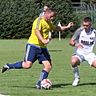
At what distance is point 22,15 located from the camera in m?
45.5

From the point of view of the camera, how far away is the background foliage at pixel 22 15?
44.8 metres

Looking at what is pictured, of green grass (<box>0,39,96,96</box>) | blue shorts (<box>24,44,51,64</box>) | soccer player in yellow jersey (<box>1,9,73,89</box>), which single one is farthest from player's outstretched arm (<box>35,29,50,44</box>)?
green grass (<box>0,39,96,96</box>)

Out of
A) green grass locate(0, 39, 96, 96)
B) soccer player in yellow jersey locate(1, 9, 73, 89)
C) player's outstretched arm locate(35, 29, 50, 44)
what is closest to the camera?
green grass locate(0, 39, 96, 96)

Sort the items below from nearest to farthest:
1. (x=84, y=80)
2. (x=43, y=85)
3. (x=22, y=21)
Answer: (x=43, y=85) → (x=84, y=80) → (x=22, y=21)

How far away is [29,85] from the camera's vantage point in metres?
12.4

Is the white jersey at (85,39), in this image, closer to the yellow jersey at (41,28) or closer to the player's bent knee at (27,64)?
the yellow jersey at (41,28)

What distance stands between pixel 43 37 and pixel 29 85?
1364 millimetres

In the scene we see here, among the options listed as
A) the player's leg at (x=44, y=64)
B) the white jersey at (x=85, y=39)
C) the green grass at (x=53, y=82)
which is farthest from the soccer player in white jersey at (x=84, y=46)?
the player's leg at (x=44, y=64)

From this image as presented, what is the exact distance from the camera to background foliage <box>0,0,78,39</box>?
1766 inches

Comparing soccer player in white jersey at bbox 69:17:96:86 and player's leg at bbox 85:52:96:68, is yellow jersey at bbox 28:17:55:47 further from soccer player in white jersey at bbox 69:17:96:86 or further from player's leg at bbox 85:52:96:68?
player's leg at bbox 85:52:96:68

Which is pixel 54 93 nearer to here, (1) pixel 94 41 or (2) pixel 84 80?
(1) pixel 94 41

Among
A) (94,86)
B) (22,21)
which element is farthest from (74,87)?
(22,21)

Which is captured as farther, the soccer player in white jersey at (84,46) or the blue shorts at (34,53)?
the soccer player in white jersey at (84,46)

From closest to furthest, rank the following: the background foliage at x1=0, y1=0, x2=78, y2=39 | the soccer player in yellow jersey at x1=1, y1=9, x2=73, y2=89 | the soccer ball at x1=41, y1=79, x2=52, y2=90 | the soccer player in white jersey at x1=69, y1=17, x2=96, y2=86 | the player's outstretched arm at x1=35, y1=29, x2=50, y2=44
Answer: the player's outstretched arm at x1=35, y1=29, x2=50, y2=44 → the soccer ball at x1=41, y1=79, x2=52, y2=90 → the soccer player in yellow jersey at x1=1, y1=9, x2=73, y2=89 → the soccer player in white jersey at x1=69, y1=17, x2=96, y2=86 → the background foliage at x1=0, y1=0, x2=78, y2=39
